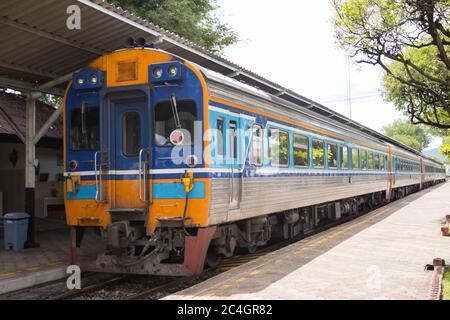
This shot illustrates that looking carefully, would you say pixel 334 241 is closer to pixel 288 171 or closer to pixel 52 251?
pixel 288 171

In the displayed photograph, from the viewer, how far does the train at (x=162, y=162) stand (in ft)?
22.1

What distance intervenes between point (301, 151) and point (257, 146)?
2.56 m

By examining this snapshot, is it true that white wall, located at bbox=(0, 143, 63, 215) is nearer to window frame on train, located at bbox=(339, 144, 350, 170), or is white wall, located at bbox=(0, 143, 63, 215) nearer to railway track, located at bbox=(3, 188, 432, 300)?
railway track, located at bbox=(3, 188, 432, 300)

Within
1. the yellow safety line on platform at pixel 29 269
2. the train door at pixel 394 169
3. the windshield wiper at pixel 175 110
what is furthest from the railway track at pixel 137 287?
the train door at pixel 394 169

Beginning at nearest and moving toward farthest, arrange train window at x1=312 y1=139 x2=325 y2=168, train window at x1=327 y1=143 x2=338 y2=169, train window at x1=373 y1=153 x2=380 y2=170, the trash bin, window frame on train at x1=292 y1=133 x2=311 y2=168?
the trash bin < window frame on train at x1=292 y1=133 x2=311 y2=168 < train window at x1=312 y1=139 x2=325 y2=168 < train window at x1=327 y1=143 x2=338 y2=169 < train window at x1=373 y1=153 x2=380 y2=170

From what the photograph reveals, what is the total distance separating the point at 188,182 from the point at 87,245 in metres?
4.56

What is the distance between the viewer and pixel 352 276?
261 inches

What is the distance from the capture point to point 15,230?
982cm

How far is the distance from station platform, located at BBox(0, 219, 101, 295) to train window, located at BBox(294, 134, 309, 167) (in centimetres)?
442

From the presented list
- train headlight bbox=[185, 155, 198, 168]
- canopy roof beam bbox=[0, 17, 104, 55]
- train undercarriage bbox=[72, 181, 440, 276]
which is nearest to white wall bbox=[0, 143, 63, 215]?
canopy roof beam bbox=[0, 17, 104, 55]

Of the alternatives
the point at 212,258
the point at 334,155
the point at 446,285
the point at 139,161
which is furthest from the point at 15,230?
the point at 334,155

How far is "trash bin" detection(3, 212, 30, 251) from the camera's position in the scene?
9797 millimetres

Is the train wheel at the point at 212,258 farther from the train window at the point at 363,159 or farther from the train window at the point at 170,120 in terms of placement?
the train window at the point at 363,159
